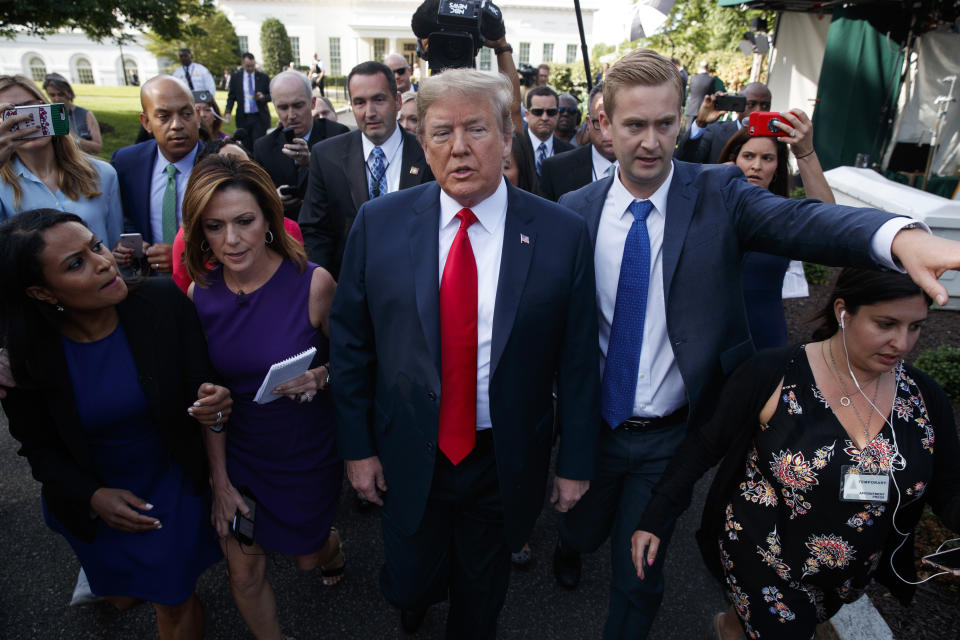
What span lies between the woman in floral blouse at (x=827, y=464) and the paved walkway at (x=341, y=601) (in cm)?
A: 79

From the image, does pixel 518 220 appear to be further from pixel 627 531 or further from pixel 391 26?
pixel 391 26

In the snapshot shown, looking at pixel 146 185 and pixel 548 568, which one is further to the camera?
pixel 146 185

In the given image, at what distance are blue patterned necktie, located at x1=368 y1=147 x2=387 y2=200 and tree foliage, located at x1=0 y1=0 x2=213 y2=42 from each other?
12494 mm

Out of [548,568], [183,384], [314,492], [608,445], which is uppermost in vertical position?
[183,384]

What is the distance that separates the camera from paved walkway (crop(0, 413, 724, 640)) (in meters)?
2.77

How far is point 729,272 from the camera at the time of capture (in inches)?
86.2

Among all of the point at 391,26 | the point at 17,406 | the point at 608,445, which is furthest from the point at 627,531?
the point at 391,26

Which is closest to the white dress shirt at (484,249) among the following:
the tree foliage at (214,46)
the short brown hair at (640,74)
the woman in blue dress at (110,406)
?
the short brown hair at (640,74)

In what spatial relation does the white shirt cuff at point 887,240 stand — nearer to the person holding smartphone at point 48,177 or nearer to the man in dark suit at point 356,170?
the man in dark suit at point 356,170

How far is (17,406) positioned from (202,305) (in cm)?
71

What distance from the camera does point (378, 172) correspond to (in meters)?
3.86

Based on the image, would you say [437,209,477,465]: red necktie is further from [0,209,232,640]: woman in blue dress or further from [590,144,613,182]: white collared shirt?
[590,144,613,182]: white collared shirt

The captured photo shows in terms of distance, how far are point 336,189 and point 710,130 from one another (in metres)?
3.35

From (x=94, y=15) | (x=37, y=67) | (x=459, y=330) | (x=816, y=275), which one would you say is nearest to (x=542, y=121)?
(x=816, y=275)
